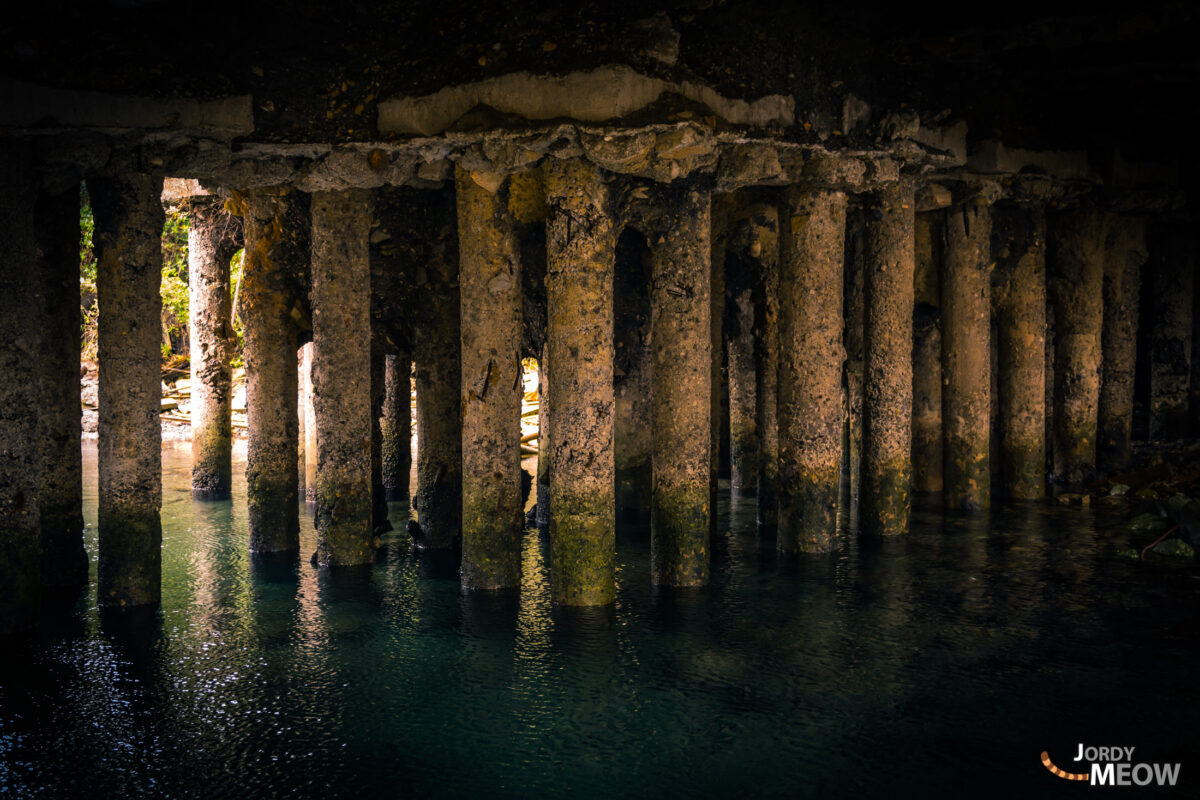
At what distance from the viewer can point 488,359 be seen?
29.8 ft

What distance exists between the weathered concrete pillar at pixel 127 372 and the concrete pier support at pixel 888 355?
7.12 meters

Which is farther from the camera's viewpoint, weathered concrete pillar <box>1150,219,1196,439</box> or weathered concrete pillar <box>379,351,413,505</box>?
weathered concrete pillar <box>1150,219,1196,439</box>

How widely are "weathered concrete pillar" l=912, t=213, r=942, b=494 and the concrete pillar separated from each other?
9.83 metres

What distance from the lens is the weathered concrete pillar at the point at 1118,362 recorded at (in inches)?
604

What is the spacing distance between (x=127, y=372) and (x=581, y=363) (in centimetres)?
378

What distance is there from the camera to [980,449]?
1273cm

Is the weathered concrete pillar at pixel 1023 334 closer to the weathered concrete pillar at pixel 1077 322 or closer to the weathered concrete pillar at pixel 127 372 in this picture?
the weathered concrete pillar at pixel 1077 322

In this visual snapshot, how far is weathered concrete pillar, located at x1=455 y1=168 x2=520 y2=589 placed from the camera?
8.98 metres

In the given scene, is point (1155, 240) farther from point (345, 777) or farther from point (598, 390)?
point (345, 777)

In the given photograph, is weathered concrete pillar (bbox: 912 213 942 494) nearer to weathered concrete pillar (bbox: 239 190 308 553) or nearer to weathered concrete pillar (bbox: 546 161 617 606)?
weathered concrete pillar (bbox: 546 161 617 606)

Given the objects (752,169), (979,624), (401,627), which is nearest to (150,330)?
(401,627)

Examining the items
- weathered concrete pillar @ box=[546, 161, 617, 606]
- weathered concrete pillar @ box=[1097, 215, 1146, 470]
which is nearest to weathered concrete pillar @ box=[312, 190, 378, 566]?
weathered concrete pillar @ box=[546, 161, 617, 606]

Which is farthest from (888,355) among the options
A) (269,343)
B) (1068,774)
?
(269,343)

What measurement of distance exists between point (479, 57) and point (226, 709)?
524cm
